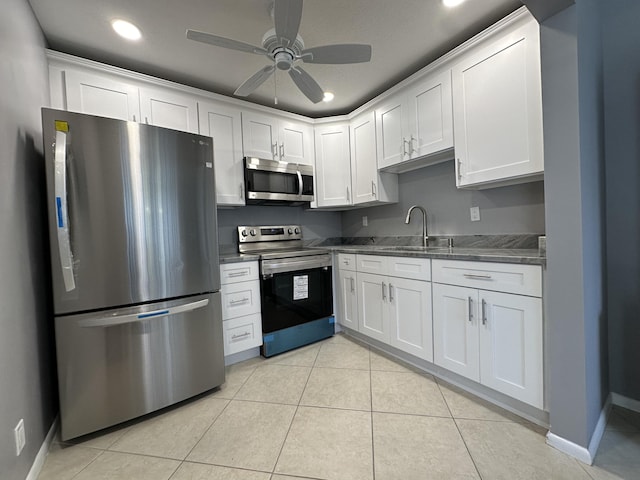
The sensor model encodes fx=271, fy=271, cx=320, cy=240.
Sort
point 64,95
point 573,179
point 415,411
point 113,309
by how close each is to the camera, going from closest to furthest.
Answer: point 573,179, point 113,309, point 415,411, point 64,95

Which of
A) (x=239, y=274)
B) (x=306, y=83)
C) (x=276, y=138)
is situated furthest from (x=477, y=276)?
(x=276, y=138)

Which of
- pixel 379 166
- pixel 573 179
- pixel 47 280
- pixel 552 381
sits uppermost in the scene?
pixel 379 166

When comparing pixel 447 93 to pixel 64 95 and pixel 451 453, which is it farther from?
pixel 64 95

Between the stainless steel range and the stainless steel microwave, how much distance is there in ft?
1.39

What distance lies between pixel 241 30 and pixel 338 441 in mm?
2510

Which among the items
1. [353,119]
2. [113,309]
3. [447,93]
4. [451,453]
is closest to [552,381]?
[451,453]

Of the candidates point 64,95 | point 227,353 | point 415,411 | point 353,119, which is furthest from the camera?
point 353,119

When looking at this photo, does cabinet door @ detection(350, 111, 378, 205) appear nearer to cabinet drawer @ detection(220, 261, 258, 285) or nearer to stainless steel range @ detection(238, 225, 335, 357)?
stainless steel range @ detection(238, 225, 335, 357)

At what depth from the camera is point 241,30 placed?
177cm

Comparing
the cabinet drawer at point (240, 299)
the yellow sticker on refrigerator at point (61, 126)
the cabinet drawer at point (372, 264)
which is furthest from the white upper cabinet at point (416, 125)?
the yellow sticker on refrigerator at point (61, 126)

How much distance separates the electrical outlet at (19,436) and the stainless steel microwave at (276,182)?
1938 millimetres

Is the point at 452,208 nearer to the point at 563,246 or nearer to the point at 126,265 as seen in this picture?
the point at 563,246

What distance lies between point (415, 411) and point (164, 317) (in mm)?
1605

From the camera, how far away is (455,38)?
192 centimetres
